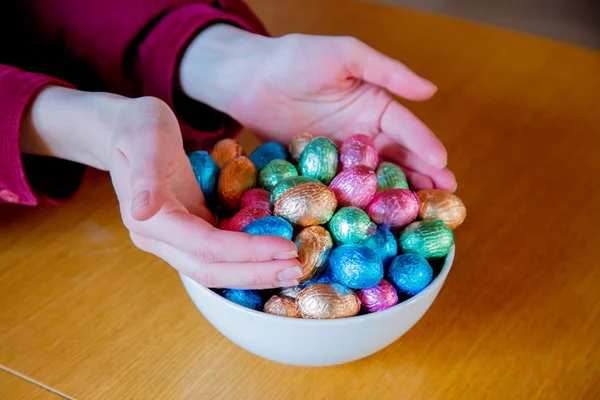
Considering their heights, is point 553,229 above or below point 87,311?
above

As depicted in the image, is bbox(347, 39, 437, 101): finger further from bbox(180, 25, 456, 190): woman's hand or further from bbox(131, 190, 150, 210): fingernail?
bbox(131, 190, 150, 210): fingernail

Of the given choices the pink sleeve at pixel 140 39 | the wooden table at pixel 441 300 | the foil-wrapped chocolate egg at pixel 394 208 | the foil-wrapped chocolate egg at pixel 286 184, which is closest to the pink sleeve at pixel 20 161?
the wooden table at pixel 441 300

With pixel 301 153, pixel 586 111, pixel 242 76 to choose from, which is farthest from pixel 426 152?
pixel 586 111

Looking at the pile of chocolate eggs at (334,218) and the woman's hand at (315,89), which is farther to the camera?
the woman's hand at (315,89)

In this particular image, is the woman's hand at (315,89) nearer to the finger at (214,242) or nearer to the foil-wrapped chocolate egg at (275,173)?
the foil-wrapped chocolate egg at (275,173)

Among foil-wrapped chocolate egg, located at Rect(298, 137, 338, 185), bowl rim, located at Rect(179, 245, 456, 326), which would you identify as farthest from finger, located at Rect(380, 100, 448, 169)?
bowl rim, located at Rect(179, 245, 456, 326)

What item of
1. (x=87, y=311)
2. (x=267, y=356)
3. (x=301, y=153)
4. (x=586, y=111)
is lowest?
(x=87, y=311)

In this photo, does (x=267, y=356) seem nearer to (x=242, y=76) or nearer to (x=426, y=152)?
(x=426, y=152)
